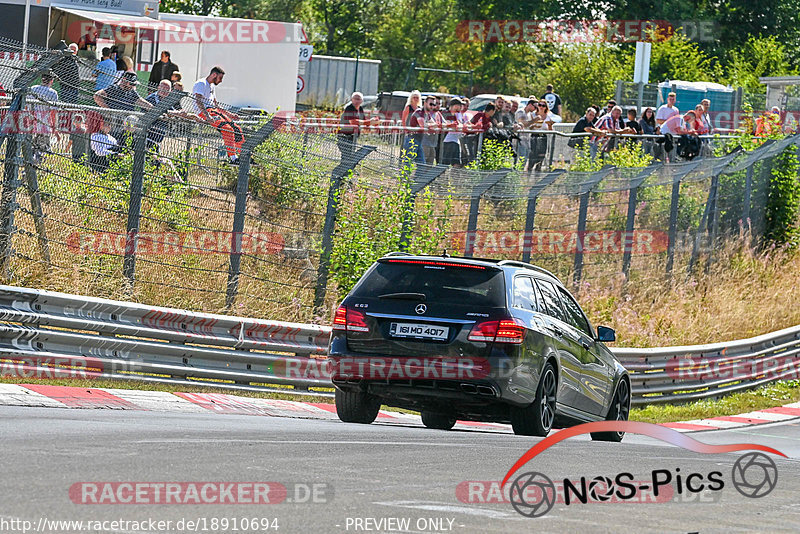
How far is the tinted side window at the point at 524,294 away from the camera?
11516 millimetres

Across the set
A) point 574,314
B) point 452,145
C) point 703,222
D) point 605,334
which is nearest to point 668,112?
point 703,222

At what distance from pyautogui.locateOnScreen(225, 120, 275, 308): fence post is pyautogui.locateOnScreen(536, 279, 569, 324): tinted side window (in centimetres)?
413

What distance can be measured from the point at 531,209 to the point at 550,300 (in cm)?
793

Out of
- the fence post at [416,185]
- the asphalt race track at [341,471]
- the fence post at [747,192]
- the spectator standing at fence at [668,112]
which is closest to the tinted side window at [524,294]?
the asphalt race track at [341,471]

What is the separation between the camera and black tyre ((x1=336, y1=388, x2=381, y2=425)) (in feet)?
39.5

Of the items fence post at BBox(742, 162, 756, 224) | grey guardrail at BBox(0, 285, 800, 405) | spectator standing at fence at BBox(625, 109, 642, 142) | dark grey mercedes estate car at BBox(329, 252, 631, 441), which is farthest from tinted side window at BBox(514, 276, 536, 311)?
spectator standing at fence at BBox(625, 109, 642, 142)

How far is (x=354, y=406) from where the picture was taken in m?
12.1

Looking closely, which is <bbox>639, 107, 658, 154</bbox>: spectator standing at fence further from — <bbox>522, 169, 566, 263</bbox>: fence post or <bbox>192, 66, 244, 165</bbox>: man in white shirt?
<bbox>192, 66, 244, 165</bbox>: man in white shirt

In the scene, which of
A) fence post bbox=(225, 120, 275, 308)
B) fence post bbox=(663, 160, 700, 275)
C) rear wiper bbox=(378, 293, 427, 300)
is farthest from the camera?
fence post bbox=(663, 160, 700, 275)

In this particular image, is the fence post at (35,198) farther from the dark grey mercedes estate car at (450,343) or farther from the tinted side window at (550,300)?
the tinted side window at (550,300)

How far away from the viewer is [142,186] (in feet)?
47.2

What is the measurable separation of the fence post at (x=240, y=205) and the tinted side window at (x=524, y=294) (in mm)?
4387

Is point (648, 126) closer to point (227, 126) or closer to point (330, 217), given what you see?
point (330, 217)

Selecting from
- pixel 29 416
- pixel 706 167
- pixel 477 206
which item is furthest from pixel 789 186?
pixel 29 416
